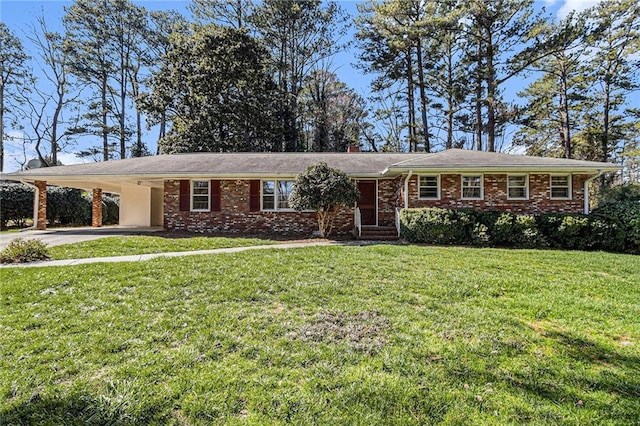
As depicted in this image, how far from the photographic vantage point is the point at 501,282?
18.5 ft

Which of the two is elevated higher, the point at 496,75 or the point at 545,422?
the point at 496,75

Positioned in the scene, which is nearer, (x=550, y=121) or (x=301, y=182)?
(x=301, y=182)

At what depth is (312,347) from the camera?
336cm

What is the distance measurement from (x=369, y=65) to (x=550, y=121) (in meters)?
14.3

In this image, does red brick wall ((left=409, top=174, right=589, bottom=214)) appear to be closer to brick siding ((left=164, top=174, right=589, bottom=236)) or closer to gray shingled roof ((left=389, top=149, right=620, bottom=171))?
gray shingled roof ((left=389, top=149, right=620, bottom=171))

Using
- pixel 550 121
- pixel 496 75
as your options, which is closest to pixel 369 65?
pixel 496 75

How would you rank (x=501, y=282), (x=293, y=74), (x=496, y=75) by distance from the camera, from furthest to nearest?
(x=293, y=74) → (x=496, y=75) → (x=501, y=282)

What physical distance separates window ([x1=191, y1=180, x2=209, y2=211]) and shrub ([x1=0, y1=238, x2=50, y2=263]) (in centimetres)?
618

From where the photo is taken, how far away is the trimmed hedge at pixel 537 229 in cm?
973

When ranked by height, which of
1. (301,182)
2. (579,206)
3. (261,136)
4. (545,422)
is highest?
(261,136)

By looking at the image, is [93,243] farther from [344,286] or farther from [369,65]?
[369,65]

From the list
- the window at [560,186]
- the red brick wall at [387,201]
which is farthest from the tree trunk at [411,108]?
the window at [560,186]

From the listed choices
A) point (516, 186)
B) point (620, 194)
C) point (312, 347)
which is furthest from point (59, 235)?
point (620, 194)

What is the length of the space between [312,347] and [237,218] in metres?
10.5
